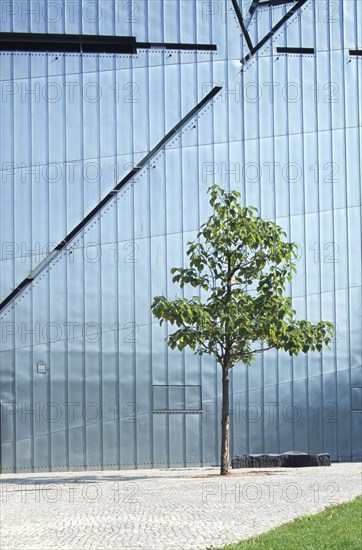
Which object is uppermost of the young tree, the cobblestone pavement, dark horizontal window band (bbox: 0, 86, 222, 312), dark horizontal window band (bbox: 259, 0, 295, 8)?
dark horizontal window band (bbox: 259, 0, 295, 8)

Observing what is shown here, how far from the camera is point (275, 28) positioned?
83.7ft

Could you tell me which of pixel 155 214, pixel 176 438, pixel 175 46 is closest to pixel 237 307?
pixel 155 214

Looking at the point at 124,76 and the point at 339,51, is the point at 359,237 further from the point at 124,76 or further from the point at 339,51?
the point at 124,76

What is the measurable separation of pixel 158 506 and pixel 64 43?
12.8 meters

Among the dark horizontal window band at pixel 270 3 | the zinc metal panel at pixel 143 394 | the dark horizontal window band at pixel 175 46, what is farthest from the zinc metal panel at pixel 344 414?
the dark horizontal window band at pixel 270 3

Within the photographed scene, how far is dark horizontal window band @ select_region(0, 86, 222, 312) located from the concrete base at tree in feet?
19.8

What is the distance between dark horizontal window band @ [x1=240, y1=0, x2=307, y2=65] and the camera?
83.2ft

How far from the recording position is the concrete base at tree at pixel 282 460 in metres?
23.2

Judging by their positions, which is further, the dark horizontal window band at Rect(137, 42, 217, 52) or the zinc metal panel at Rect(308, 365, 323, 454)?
the zinc metal panel at Rect(308, 365, 323, 454)

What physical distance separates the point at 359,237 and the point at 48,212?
751 centimetres

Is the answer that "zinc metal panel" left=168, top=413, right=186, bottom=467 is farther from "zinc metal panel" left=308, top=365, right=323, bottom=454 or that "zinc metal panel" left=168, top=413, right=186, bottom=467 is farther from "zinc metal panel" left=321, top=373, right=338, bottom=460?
"zinc metal panel" left=321, top=373, right=338, bottom=460

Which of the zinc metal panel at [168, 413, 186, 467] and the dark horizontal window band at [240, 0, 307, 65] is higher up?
the dark horizontal window band at [240, 0, 307, 65]

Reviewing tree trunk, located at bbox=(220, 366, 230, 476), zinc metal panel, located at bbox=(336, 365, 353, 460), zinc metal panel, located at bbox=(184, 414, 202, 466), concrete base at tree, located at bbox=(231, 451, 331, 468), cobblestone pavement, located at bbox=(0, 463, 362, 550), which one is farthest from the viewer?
zinc metal panel, located at bbox=(336, 365, 353, 460)

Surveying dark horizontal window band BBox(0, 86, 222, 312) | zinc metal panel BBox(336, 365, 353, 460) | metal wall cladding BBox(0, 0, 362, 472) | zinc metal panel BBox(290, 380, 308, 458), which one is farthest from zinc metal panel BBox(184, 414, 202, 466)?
dark horizontal window band BBox(0, 86, 222, 312)
